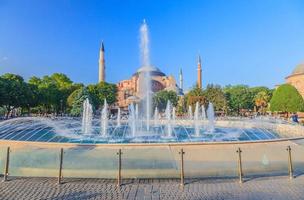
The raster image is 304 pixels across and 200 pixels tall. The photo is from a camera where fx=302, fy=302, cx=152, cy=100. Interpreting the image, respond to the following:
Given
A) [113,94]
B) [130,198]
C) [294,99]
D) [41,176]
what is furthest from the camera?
[113,94]

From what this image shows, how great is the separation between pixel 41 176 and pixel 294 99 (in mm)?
46886

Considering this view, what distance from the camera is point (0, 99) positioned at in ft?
130

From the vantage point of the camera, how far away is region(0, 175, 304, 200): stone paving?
6.15 m

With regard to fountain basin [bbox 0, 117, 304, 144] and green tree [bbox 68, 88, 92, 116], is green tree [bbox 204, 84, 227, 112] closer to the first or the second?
green tree [bbox 68, 88, 92, 116]

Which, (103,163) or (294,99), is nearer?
(103,163)

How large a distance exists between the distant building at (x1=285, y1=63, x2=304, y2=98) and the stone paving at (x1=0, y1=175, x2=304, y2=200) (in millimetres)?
68649

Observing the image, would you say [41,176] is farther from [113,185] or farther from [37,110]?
[37,110]

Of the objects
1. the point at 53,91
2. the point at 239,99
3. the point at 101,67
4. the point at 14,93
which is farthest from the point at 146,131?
the point at 101,67

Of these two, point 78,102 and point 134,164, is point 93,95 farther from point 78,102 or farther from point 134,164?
point 134,164

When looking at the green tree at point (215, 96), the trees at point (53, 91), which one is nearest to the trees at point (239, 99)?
the green tree at point (215, 96)

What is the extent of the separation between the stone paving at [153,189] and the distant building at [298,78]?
2703 inches

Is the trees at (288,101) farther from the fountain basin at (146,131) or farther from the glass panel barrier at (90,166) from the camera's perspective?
the glass panel barrier at (90,166)

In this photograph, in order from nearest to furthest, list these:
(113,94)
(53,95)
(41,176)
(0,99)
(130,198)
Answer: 1. (130,198)
2. (41,176)
3. (0,99)
4. (53,95)
5. (113,94)

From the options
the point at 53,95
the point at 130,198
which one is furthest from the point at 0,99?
the point at 130,198
